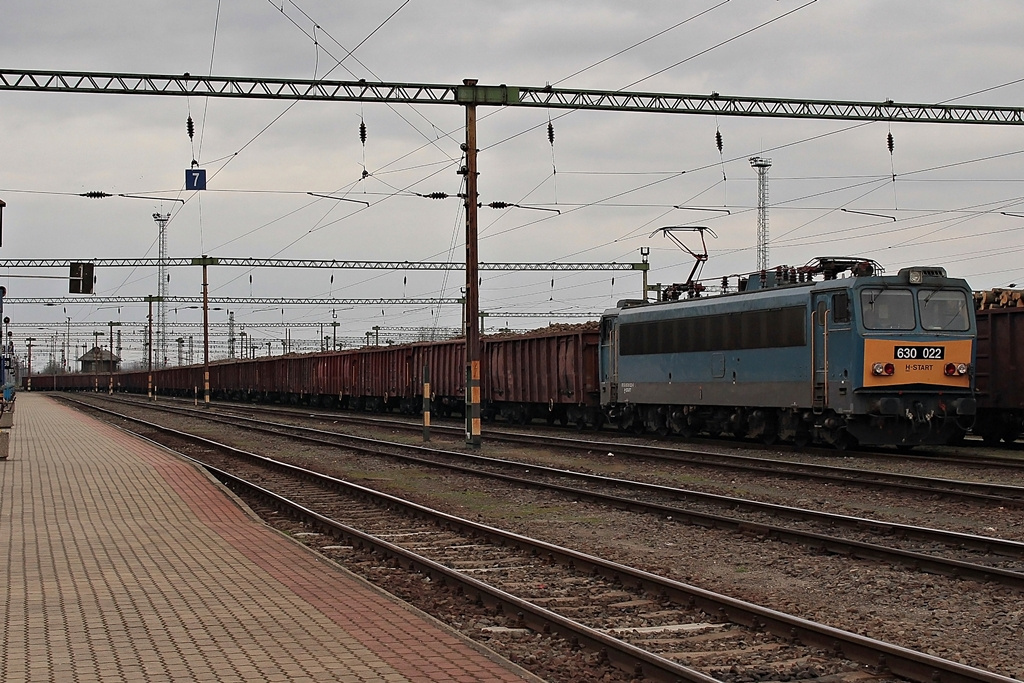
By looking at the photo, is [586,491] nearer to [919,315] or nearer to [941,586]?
[941,586]

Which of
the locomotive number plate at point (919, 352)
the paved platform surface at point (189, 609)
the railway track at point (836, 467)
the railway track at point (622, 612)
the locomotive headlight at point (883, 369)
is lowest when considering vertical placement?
the railway track at point (622, 612)

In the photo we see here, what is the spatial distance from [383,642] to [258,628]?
90 cm

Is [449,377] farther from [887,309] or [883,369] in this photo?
[883,369]

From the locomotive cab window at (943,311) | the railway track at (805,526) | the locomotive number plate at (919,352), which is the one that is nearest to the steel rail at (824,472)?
the railway track at (805,526)

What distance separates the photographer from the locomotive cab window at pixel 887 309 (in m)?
20.6

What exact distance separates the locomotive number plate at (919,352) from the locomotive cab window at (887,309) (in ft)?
1.24

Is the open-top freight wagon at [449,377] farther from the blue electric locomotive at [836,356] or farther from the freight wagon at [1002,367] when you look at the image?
the freight wagon at [1002,367]

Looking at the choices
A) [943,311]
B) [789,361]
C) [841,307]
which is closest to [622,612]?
[841,307]

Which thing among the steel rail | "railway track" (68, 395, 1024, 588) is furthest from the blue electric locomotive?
"railway track" (68, 395, 1024, 588)

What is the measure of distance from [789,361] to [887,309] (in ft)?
7.00

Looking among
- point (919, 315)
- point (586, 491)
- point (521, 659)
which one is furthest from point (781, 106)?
point (521, 659)

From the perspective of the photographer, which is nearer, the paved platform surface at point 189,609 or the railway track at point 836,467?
the paved platform surface at point 189,609

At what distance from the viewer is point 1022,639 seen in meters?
7.51

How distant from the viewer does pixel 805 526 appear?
496 inches
